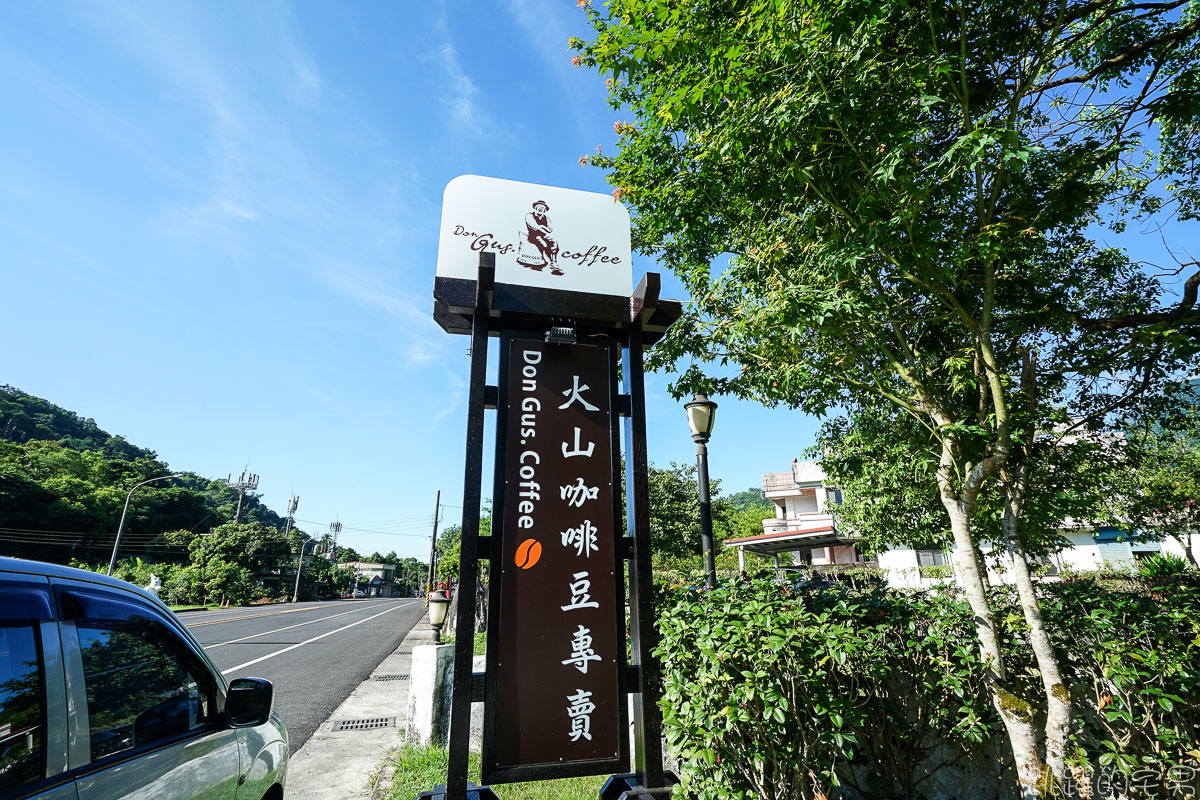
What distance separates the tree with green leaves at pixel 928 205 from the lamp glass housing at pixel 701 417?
0.26m

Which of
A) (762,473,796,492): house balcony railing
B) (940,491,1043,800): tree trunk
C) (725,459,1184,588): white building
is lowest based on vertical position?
(940,491,1043,800): tree trunk

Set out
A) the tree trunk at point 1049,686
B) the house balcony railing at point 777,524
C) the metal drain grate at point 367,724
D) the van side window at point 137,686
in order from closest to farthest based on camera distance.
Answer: the van side window at point 137,686 < the tree trunk at point 1049,686 < the metal drain grate at point 367,724 < the house balcony railing at point 777,524

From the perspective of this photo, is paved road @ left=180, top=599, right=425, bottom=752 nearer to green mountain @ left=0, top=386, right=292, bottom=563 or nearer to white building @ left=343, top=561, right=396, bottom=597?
green mountain @ left=0, top=386, right=292, bottom=563

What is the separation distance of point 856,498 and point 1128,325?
26.6ft

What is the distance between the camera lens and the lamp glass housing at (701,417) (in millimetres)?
6215

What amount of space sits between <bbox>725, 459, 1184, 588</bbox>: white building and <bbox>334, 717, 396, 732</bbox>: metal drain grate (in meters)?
10.9

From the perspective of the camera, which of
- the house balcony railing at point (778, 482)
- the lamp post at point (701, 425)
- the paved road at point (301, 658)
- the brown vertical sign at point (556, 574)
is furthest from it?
the house balcony railing at point (778, 482)

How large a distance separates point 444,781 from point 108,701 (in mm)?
3469

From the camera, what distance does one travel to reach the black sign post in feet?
10.6

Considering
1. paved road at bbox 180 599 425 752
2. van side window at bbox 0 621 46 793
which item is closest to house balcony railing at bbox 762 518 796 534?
paved road at bbox 180 599 425 752

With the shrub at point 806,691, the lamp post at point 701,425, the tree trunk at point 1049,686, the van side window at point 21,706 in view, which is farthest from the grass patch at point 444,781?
the van side window at point 21,706

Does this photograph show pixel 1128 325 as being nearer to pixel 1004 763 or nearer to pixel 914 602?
pixel 914 602

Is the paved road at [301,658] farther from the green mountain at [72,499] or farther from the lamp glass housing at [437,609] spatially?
the green mountain at [72,499]

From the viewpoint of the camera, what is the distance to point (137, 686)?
2053mm
